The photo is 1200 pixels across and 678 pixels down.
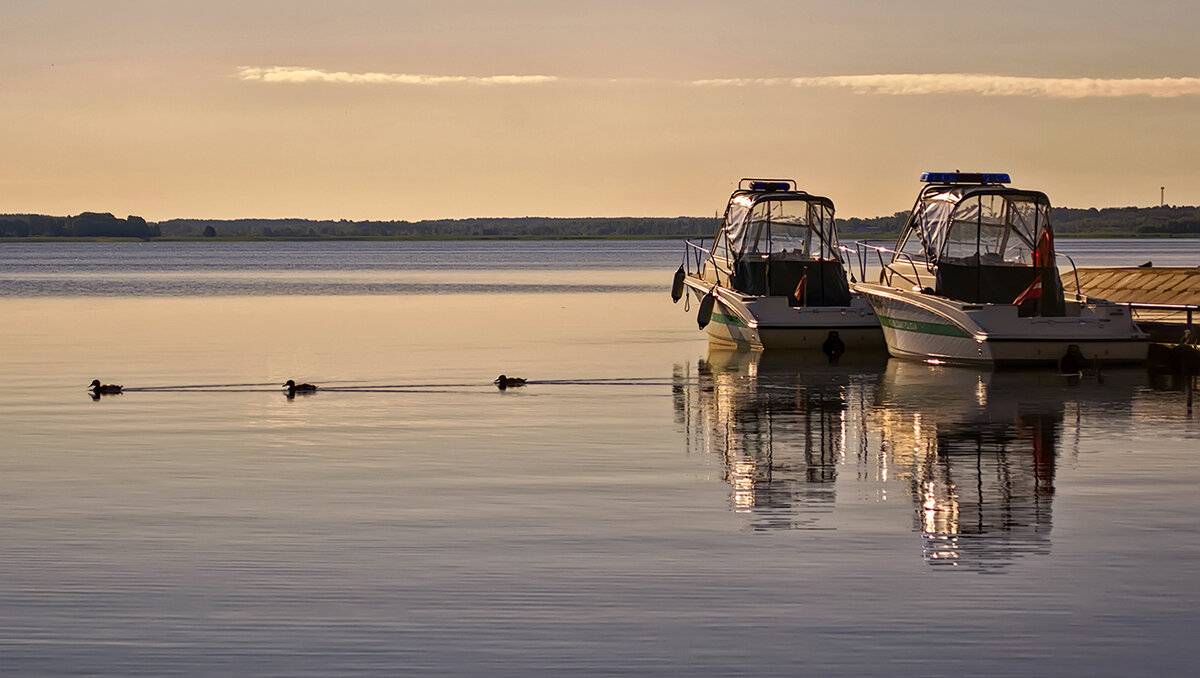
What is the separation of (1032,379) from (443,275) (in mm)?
80139

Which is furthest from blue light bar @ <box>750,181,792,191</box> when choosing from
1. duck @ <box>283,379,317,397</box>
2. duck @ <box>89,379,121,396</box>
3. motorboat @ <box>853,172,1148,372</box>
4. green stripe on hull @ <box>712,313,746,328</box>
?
duck @ <box>89,379,121,396</box>


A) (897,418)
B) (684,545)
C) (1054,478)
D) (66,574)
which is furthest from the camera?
(897,418)

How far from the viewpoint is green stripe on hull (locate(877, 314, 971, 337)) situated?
93.2 ft

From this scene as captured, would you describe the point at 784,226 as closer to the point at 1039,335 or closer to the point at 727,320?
the point at 727,320

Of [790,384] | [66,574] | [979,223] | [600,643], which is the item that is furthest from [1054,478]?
[979,223]

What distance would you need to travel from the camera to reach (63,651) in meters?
9.05

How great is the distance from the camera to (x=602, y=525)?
1296cm

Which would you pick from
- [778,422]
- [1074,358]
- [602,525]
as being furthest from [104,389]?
[1074,358]

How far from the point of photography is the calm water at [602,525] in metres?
9.15

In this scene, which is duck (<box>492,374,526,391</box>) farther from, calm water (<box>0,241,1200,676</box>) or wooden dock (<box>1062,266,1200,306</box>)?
wooden dock (<box>1062,266,1200,306</box>)

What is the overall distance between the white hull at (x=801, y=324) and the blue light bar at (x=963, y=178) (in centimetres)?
288

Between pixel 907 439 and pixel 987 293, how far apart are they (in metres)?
10.7

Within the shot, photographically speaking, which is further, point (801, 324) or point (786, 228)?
point (786, 228)

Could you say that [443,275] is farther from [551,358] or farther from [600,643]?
[600,643]
